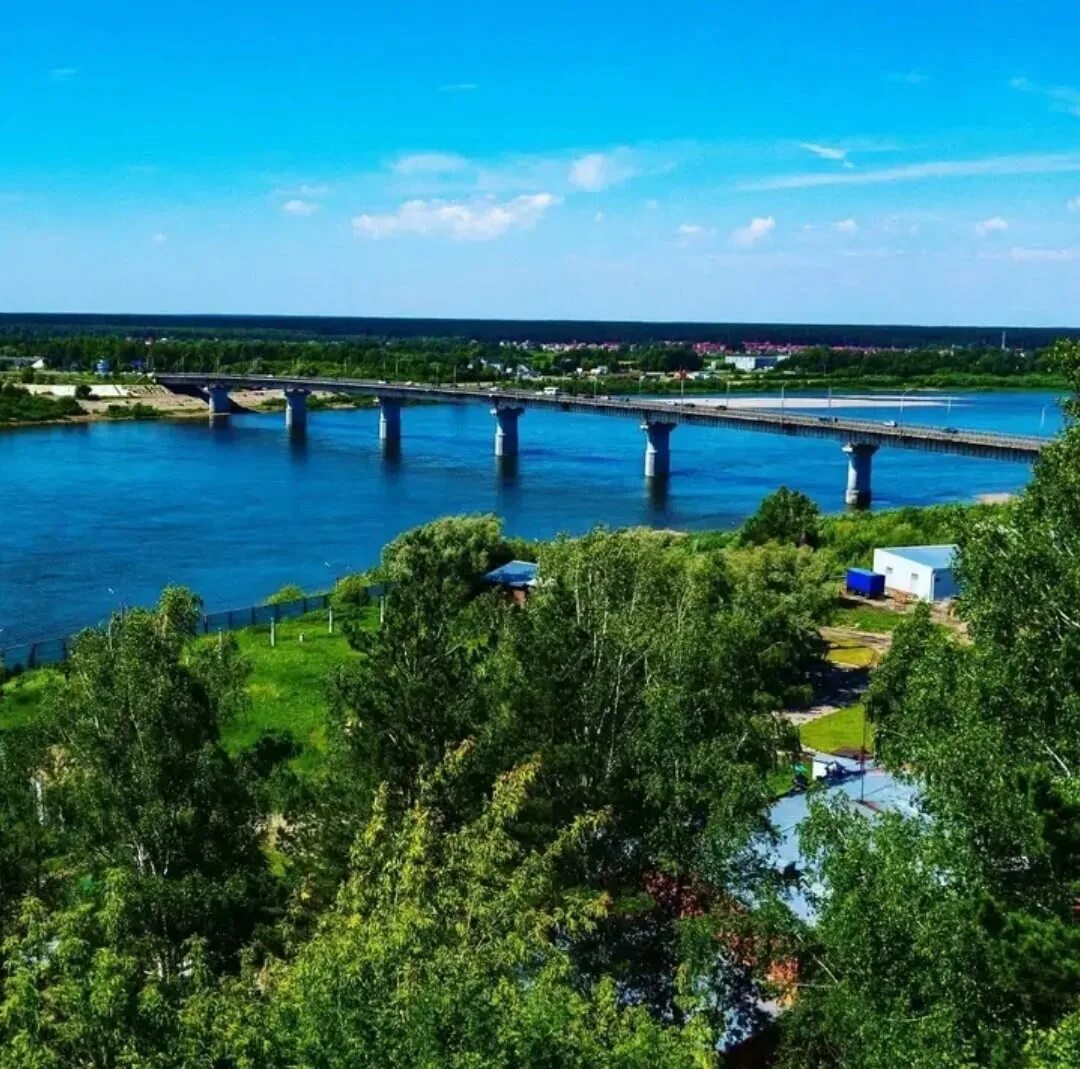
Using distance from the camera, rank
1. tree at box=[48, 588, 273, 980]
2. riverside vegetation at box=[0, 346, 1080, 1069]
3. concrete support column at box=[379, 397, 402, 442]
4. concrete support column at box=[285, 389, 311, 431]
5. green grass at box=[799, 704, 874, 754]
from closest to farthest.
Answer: riverside vegetation at box=[0, 346, 1080, 1069] < tree at box=[48, 588, 273, 980] < green grass at box=[799, 704, 874, 754] < concrete support column at box=[379, 397, 402, 442] < concrete support column at box=[285, 389, 311, 431]

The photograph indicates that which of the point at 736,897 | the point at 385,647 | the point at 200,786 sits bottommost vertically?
the point at 736,897

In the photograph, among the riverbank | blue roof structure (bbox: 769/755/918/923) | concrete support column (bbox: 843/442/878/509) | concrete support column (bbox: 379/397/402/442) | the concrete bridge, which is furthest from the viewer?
the riverbank

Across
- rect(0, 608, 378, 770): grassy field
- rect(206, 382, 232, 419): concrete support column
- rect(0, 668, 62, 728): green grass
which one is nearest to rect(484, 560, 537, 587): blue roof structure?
rect(0, 608, 378, 770): grassy field

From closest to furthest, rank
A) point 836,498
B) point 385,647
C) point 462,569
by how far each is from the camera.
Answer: point 385,647 < point 462,569 < point 836,498

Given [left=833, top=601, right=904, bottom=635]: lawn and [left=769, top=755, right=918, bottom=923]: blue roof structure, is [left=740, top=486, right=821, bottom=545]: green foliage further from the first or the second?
[left=769, top=755, right=918, bottom=923]: blue roof structure

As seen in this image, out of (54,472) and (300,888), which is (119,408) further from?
(300,888)

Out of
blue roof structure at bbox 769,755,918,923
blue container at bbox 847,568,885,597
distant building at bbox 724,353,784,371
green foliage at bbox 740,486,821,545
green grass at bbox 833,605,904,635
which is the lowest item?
green grass at bbox 833,605,904,635

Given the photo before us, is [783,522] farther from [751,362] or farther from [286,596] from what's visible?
[751,362]

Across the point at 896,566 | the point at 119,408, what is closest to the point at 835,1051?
the point at 896,566
